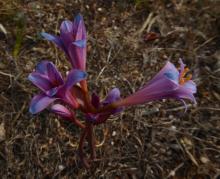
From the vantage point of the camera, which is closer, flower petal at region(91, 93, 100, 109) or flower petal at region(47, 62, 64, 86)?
flower petal at region(47, 62, 64, 86)

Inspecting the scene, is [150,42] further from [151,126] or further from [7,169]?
[7,169]

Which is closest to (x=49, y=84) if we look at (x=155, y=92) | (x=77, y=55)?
(x=77, y=55)

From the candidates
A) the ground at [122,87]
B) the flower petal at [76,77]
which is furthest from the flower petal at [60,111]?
the ground at [122,87]

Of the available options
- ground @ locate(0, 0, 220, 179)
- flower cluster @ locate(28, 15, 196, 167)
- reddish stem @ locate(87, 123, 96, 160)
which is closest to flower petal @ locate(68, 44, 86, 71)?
flower cluster @ locate(28, 15, 196, 167)

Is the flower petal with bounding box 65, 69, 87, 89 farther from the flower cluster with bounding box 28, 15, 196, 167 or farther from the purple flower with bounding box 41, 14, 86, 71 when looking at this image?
the purple flower with bounding box 41, 14, 86, 71

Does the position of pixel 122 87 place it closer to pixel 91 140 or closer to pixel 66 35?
pixel 91 140
